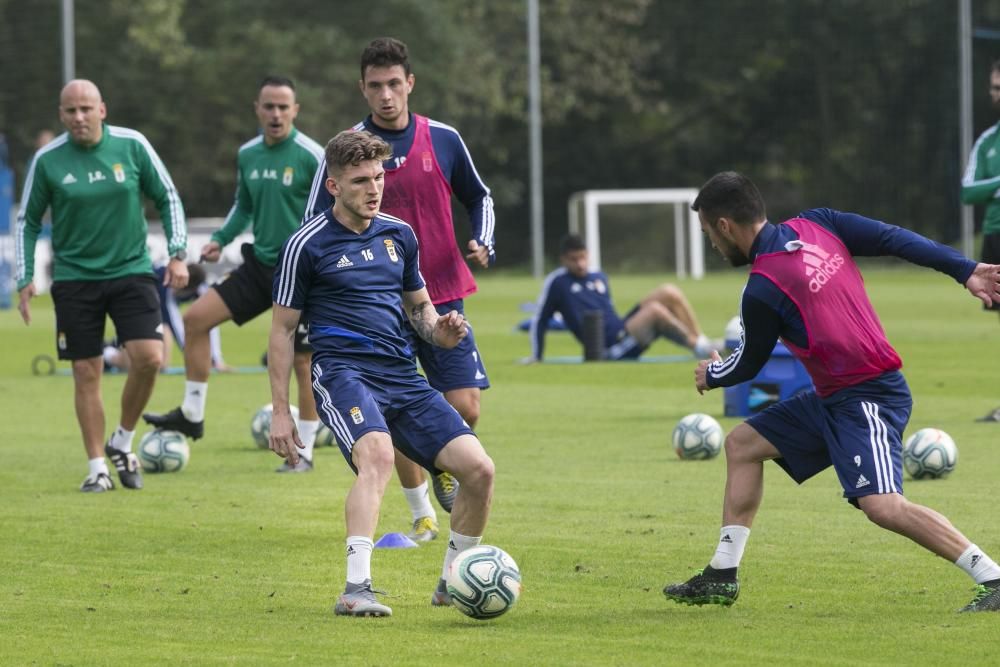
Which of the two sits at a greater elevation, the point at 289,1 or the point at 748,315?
the point at 289,1

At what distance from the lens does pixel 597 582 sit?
24.3ft

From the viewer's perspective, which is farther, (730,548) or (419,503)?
(419,503)

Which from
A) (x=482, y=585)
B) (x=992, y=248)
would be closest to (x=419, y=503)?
(x=482, y=585)

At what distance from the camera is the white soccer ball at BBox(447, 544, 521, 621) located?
652cm

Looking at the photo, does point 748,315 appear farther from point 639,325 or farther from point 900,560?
point 639,325

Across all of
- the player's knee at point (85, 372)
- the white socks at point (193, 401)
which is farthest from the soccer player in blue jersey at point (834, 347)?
the white socks at point (193, 401)

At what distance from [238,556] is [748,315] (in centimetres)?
289

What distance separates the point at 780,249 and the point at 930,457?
409 cm

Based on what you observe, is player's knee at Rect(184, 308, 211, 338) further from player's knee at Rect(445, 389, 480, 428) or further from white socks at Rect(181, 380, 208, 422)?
player's knee at Rect(445, 389, 480, 428)

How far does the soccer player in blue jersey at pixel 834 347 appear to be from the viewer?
6496 mm

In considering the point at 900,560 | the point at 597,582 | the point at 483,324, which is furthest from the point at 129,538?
the point at 483,324

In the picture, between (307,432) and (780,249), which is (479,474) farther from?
(307,432)

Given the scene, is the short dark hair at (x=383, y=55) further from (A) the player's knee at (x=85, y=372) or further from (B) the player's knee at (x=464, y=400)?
(A) the player's knee at (x=85, y=372)

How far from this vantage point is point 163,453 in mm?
11453
